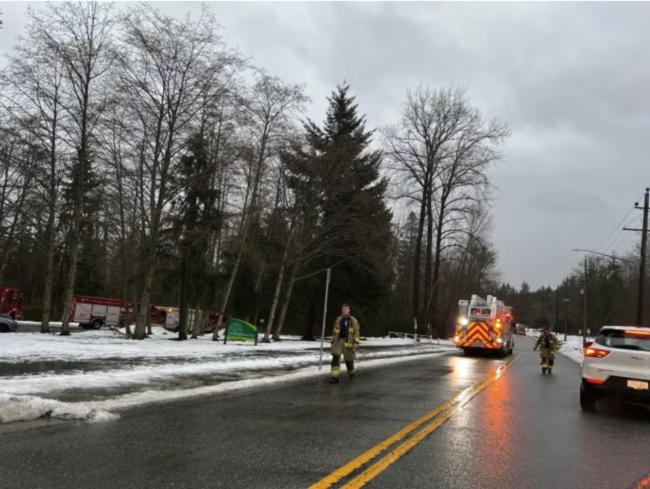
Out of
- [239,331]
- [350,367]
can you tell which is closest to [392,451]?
[350,367]

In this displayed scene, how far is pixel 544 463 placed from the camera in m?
6.59

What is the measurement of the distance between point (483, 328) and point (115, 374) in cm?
2165

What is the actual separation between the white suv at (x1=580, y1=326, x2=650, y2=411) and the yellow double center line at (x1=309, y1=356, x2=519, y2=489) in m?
2.37

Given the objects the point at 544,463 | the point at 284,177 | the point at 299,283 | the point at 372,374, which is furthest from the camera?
the point at 299,283

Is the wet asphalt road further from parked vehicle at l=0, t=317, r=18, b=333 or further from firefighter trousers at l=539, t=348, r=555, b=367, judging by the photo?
parked vehicle at l=0, t=317, r=18, b=333

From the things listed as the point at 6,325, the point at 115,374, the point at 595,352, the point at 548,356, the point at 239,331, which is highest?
the point at 595,352

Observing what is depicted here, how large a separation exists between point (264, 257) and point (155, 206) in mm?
7626

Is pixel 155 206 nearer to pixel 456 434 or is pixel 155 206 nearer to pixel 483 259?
pixel 456 434

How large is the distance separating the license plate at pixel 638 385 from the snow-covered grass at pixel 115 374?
754cm

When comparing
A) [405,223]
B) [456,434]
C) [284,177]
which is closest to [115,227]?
[284,177]

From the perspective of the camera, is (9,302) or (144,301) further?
(9,302)

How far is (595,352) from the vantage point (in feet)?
36.2

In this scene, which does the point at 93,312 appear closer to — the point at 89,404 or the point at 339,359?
the point at 339,359

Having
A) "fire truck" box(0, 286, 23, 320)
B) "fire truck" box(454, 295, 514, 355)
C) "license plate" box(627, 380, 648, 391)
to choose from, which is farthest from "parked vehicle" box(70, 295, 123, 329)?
"license plate" box(627, 380, 648, 391)
